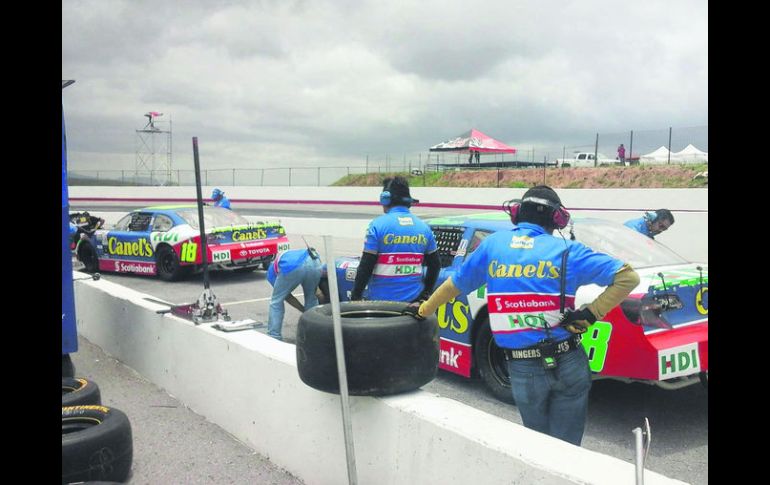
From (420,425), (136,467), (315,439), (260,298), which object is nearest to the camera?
(420,425)

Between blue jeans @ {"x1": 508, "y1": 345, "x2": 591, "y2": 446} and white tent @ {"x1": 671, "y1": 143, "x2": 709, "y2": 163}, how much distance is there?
3401cm

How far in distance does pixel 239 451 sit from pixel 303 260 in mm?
2565

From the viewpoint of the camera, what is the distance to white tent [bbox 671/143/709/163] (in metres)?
33.5

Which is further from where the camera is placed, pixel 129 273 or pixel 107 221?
pixel 107 221

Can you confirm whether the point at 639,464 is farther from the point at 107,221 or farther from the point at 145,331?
the point at 107,221

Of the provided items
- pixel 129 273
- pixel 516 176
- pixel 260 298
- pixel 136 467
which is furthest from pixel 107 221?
pixel 136 467

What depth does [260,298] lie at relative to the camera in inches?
407

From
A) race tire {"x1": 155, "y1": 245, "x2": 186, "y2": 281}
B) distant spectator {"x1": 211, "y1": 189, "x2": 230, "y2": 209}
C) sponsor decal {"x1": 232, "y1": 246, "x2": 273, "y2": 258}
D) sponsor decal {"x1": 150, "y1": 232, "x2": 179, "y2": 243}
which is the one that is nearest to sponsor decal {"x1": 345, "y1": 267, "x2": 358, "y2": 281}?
sponsor decal {"x1": 232, "y1": 246, "x2": 273, "y2": 258}

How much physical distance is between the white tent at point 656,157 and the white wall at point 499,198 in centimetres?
1012

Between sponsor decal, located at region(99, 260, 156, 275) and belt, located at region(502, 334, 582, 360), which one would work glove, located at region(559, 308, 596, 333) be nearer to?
belt, located at region(502, 334, 582, 360)

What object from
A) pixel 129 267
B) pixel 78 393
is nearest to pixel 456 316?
pixel 78 393

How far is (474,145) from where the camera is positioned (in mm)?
45531
